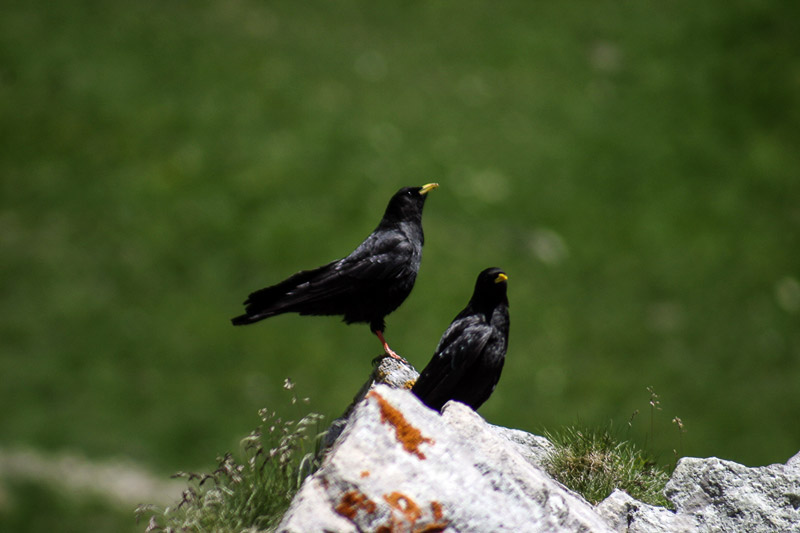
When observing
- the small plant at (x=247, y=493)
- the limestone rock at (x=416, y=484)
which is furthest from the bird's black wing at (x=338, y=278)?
the limestone rock at (x=416, y=484)

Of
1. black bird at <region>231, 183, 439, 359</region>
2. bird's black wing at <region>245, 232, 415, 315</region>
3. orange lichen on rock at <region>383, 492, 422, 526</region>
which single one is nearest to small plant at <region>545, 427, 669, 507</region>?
black bird at <region>231, 183, 439, 359</region>

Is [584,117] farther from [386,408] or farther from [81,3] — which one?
[386,408]

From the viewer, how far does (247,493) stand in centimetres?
628

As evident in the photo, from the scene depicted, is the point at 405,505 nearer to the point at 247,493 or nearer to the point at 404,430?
the point at 404,430

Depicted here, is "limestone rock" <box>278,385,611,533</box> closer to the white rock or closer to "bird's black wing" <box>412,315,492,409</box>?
the white rock

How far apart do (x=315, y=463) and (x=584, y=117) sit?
25.9 m

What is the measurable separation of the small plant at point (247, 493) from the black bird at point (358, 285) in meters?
1.33

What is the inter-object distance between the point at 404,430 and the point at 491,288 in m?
2.06

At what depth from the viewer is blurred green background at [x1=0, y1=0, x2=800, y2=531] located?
2386 centimetres

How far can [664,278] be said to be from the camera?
27000 millimetres

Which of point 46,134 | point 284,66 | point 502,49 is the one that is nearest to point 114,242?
point 46,134

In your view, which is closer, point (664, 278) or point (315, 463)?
point (315, 463)

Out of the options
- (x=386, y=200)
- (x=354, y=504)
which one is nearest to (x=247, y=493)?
(x=354, y=504)

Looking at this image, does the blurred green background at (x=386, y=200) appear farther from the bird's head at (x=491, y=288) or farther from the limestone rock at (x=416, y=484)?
the limestone rock at (x=416, y=484)
